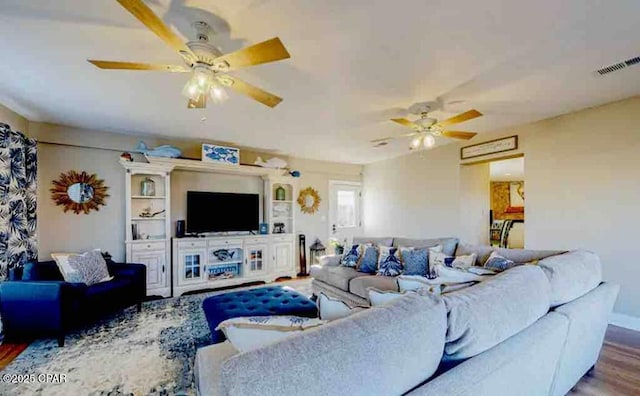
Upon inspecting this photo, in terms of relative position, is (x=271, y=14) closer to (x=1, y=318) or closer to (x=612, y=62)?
(x=612, y=62)

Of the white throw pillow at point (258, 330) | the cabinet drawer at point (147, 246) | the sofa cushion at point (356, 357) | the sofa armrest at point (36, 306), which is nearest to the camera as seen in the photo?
the sofa cushion at point (356, 357)

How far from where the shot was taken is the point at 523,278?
1.48 meters

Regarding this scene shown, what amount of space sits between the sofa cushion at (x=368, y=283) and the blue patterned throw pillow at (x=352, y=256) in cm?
47

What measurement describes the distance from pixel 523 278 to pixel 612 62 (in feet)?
7.53

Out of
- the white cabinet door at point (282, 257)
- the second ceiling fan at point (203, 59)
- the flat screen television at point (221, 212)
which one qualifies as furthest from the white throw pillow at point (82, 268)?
the white cabinet door at point (282, 257)

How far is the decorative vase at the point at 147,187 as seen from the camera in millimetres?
4469

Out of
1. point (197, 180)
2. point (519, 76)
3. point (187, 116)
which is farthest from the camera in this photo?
point (197, 180)

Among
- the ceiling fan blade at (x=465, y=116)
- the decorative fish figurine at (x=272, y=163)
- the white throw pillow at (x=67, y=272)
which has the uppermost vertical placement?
the ceiling fan blade at (x=465, y=116)

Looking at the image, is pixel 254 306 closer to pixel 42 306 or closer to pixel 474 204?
pixel 42 306

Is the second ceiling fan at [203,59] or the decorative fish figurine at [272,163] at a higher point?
the second ceiling fan at [203,59]

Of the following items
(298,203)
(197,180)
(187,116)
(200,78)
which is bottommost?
(298,203)

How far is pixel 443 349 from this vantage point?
109 centimetres

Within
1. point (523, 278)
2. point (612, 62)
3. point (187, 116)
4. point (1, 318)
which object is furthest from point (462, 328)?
point (1, 318)

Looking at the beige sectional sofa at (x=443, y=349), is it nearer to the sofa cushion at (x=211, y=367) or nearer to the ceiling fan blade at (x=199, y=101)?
the sofa cushion at (x=211, y=367)
